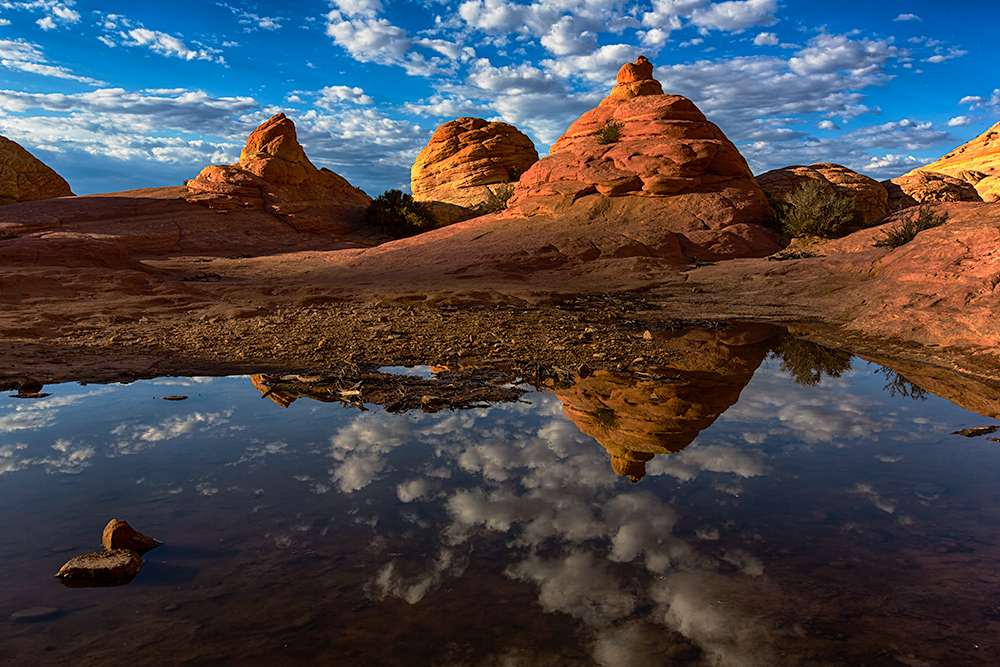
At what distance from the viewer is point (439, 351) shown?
8.66 metres

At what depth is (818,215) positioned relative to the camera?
21438 millimetres

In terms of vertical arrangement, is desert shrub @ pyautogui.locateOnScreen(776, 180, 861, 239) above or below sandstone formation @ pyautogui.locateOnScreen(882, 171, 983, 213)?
below

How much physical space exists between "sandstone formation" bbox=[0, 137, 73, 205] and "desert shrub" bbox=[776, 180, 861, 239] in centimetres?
4659

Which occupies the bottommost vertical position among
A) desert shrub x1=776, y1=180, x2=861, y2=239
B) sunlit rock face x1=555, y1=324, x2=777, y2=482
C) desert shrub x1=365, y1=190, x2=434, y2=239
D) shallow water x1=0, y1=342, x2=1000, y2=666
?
shallow water x1=0, y1=342, x2=1000, y2=666

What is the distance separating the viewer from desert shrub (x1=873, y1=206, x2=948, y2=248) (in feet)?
55.2

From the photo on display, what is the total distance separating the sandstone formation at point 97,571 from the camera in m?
3.04

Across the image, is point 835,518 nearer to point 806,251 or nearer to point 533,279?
point 533,279

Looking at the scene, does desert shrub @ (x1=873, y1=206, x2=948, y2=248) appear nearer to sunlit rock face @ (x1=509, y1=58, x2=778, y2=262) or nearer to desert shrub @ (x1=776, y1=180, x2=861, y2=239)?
desert shrub @ (x1=776, y1=180, x2=861, y2=239)

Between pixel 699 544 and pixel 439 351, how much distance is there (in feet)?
18.8

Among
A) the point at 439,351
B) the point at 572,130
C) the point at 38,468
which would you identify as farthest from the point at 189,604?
the point at 572,130

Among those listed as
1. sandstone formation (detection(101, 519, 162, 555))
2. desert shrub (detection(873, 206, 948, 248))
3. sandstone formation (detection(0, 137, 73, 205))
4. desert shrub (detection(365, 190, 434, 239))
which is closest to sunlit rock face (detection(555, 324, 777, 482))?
sandstone formation (detection(101, 519, 162, 555))

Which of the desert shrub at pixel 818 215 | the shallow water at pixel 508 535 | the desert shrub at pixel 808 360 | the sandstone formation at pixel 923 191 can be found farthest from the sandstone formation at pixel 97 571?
the sandstone formation at pixel 923 191

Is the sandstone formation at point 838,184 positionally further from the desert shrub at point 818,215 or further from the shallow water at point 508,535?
the shallow water at point 508,535

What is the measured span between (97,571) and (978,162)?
5789 centimetres
